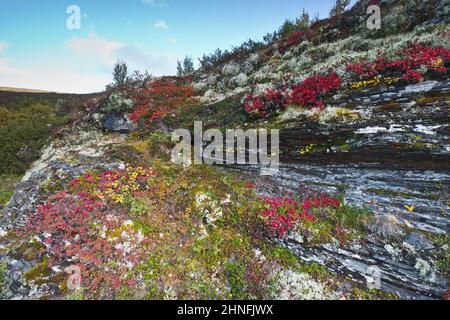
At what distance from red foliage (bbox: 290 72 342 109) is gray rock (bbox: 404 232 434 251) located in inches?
243

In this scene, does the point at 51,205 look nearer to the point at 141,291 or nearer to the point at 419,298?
the point at 141,291

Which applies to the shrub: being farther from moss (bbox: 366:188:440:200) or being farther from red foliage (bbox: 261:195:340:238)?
moss (bbox: 366:188:440:200)

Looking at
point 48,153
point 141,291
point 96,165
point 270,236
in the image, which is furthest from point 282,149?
point 48,153

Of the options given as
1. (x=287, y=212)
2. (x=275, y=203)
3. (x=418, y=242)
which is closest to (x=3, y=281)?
(x=275, y=203)

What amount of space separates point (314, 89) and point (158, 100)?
37.0 ft

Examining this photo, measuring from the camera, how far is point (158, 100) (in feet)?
59.3

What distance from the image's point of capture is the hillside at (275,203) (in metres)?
6.22

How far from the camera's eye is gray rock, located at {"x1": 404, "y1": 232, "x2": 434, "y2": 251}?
625cm

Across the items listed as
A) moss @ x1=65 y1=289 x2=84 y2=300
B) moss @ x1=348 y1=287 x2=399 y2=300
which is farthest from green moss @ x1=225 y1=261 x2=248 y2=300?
moss @ x1=65 y1=289 x2=84 y2=300

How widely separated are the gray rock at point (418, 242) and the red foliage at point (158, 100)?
44.3 feet

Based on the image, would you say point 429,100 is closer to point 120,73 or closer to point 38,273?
point 38,273
